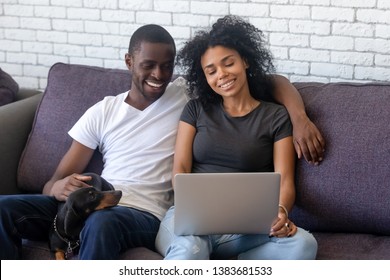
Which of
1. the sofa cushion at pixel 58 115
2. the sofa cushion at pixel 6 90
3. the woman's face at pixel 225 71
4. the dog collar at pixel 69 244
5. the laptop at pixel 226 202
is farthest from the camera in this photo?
the sofa cushion at pixel 6 90

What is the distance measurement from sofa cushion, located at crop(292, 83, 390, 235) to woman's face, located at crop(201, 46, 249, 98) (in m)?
0.28

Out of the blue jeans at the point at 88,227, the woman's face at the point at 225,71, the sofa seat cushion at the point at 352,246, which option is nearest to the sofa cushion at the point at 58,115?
the blue jeans at the point at 88,227

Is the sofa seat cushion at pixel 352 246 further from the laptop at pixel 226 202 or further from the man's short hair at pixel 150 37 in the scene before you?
the man's short hair at pixel 150 37

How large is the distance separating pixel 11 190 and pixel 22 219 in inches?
17.6

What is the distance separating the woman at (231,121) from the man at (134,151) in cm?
6

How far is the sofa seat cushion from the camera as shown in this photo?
192 centimetres

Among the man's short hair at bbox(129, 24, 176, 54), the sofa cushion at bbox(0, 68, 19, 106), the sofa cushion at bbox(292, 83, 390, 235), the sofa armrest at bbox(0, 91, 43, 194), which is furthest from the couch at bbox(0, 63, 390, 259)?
the sofa cushion at bbox(0, 68, 19, 106)

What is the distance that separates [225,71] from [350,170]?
19.8 inches

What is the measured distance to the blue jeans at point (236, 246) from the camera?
183 centimetres

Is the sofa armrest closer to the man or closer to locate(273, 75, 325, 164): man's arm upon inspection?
the man

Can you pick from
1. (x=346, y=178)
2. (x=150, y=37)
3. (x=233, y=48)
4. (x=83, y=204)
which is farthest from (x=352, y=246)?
(x=150, y=37)

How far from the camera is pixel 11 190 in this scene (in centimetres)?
243
